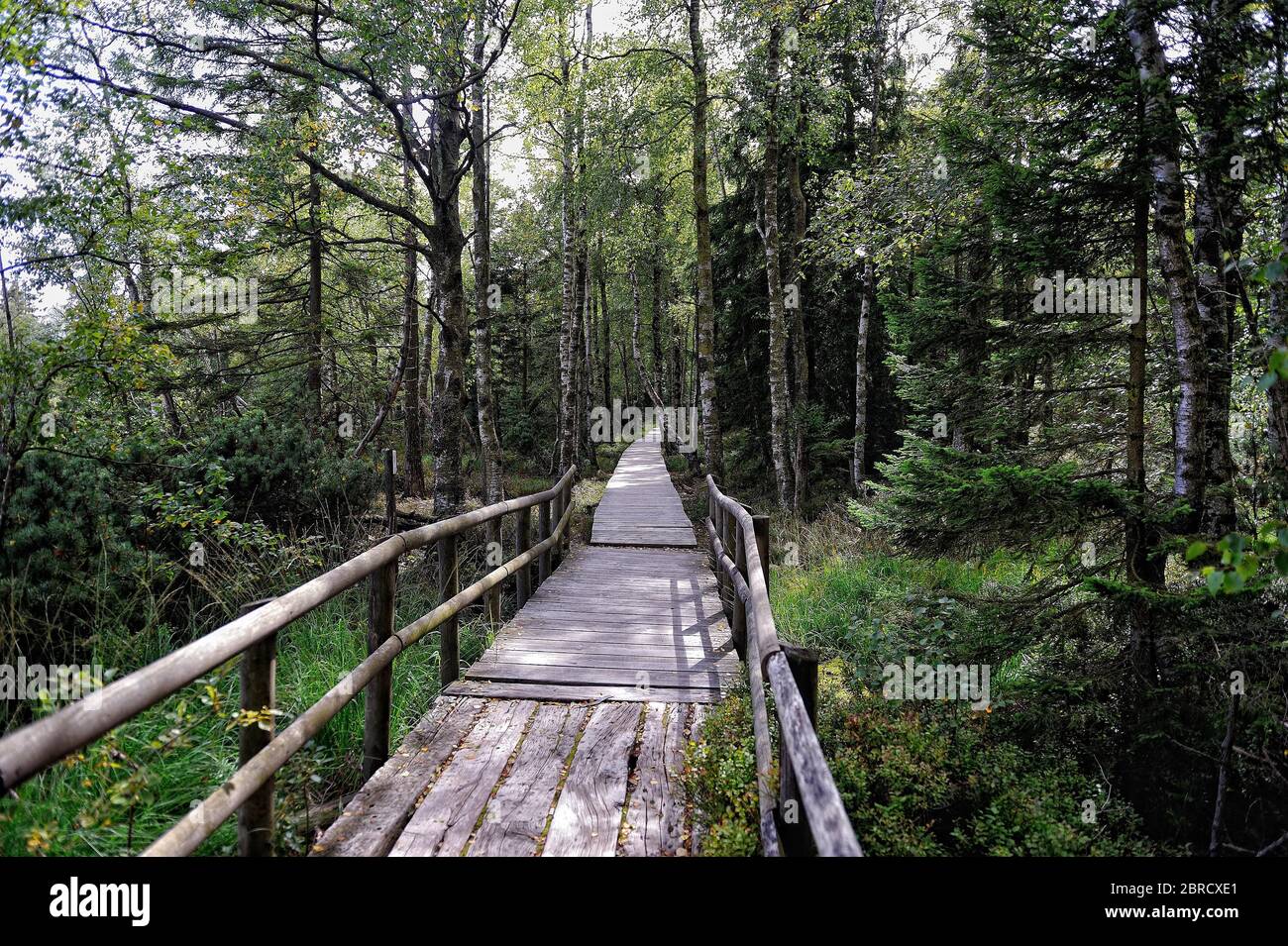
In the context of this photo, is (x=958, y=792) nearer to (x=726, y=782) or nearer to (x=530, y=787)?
(x=726, y=782)

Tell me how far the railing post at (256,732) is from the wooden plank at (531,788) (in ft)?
2.71

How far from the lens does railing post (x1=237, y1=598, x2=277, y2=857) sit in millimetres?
2480

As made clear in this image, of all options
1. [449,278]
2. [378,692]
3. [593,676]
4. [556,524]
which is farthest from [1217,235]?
[449,278]

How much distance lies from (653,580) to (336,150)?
7.28m

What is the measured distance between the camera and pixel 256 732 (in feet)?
8.46

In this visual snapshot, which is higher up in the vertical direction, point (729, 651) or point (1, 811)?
point (1, 811)

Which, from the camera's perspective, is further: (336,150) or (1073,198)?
(336,150)

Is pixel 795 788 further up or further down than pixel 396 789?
further up

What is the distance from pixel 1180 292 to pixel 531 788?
209 inches

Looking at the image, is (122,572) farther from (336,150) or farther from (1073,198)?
(1073,198)

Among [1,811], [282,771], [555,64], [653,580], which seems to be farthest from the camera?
[555,64]

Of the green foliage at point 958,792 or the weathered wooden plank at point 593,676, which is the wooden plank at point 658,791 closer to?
the weathered wooden plank at point 593,676

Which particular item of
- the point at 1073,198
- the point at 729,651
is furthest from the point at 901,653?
the point at 1073,198

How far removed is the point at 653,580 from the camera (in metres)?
8.25
